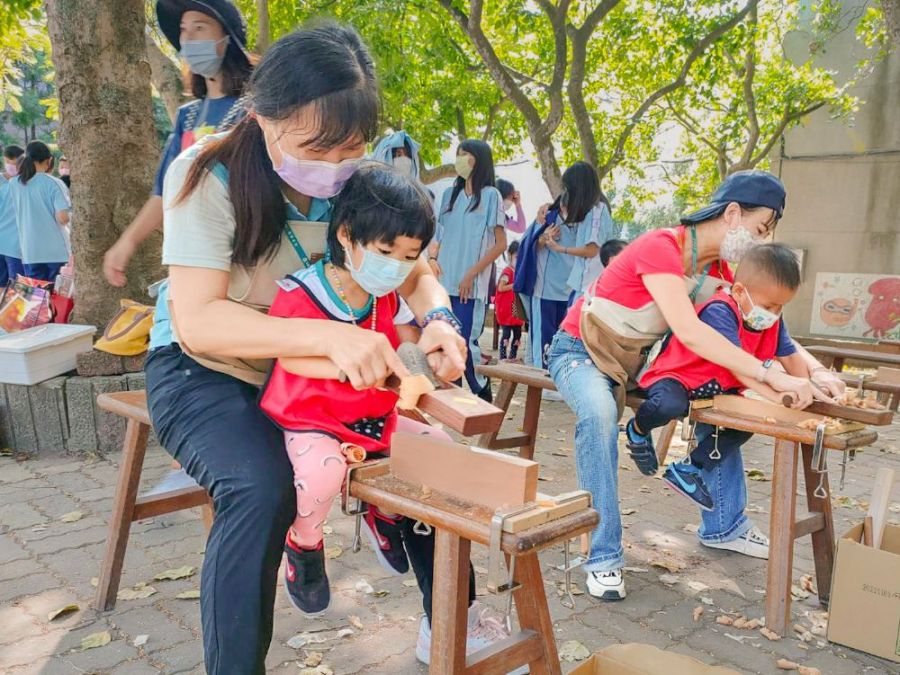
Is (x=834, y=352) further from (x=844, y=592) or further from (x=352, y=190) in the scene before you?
(x=352, y=190)

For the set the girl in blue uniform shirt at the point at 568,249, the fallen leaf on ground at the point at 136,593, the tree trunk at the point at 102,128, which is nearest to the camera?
the fallen leaf on ground at the point at 136,593

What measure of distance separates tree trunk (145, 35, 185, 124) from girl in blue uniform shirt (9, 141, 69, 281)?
46.8 inches

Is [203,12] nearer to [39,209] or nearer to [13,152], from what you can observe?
[39,209]

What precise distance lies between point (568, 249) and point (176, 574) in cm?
366

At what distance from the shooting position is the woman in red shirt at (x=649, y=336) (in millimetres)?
2650

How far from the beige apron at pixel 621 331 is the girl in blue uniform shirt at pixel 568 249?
97.0 inches

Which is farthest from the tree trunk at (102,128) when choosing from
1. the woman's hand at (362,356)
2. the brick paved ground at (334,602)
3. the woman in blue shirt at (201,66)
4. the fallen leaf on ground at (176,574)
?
the woman's hand at (362,356)

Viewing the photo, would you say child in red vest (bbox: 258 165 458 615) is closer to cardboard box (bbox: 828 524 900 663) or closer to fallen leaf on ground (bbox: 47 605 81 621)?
fallen leaf on ground (bbox: 47 605 81 621)

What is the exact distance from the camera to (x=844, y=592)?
2334 millimetres

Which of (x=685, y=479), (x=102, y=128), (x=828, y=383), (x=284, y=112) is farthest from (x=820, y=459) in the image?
(x=102, y=128)

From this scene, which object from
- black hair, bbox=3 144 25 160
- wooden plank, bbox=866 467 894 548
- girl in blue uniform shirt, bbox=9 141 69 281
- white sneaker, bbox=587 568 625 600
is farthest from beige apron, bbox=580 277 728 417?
black hair, bbox=3 144 25 160

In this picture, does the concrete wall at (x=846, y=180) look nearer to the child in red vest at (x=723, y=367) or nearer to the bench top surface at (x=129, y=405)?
the child in red vest at (x=723, y=367)

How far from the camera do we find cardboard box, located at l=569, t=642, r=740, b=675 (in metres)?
1.67

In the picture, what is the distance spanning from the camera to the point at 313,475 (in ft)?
5.45
